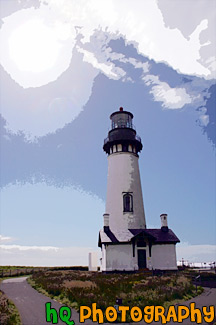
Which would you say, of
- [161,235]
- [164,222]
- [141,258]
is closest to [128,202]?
[164,222]

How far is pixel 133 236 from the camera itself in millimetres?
29219

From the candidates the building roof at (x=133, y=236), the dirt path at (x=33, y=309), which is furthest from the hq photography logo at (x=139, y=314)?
the building roof at (x=133, y=236)

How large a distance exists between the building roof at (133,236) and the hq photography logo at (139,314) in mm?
16715

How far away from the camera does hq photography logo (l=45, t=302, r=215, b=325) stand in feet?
34.0

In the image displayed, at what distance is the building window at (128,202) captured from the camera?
3222cm

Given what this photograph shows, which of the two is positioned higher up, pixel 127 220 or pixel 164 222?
pixel 127 220

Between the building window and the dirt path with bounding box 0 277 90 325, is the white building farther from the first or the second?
the dirt path with bounding box 0 277 90 325

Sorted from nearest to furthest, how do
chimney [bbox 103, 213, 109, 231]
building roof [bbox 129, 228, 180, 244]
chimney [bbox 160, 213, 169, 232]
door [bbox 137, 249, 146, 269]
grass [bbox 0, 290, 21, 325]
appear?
grass [bbox 0, 290, 21, 325] → door [bbox 137, 249, 146, 269] → building roof [bbox 129, 228, 180, 244] → chimney [bbox 103, 213, 109, 231] → chimney [bbox 160, 213, 169, 232]

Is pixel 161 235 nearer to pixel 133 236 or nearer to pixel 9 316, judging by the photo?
pixel 133 236

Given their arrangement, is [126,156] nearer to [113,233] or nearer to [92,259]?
[113,233]

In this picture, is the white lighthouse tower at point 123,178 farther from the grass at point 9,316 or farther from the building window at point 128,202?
the grass at point 9,316

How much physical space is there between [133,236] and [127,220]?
279 centimetres

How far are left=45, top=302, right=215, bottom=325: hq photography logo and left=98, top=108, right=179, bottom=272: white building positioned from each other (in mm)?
16765

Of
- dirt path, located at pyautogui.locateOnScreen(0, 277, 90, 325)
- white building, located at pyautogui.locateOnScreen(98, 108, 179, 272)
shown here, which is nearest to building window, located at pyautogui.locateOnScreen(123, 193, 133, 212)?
white building, located at pyautogui.locateOnScreen(98, 108, 179, 272)
